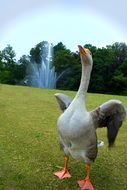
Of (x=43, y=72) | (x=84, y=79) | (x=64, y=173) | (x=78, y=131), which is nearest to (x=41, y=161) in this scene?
(x=64, y=173)

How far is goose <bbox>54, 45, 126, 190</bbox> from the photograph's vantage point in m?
4.43

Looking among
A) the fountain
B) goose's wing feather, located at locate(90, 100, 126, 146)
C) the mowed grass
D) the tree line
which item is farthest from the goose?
the fountain

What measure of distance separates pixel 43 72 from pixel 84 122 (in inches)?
907

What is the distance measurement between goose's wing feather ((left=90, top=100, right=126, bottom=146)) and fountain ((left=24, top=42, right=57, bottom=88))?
20848 mm

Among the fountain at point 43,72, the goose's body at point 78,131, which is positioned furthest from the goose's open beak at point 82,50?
the fountain at point 43,72

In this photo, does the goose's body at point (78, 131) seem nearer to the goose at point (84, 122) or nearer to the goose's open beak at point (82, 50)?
the goose at point (84, 122)

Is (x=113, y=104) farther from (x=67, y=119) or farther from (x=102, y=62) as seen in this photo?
(x=102, y=62)

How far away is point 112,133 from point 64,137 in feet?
2.17

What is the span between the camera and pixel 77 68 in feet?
85.0

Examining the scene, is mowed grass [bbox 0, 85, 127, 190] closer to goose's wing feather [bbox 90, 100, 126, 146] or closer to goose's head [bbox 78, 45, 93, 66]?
goose's wing feather [bbox 90, 100, 126, 146]

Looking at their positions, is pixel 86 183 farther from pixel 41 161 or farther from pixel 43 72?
pixel 43 72

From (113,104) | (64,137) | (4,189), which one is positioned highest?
(113,104)

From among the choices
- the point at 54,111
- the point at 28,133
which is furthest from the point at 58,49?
the point at 28,133

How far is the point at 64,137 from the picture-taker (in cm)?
454
